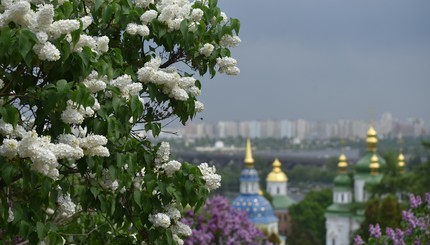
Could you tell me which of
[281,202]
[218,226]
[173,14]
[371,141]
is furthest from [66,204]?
[281,202]

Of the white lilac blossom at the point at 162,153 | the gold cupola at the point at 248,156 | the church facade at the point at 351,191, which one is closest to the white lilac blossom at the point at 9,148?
the white lilac blossom at the point at 162,153

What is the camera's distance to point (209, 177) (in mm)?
3613

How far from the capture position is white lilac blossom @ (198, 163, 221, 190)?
11.8 ft

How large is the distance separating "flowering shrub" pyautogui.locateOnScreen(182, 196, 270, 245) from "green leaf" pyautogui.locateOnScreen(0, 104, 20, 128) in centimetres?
681

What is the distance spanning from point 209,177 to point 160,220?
250mm

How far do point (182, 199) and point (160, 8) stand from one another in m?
0.88

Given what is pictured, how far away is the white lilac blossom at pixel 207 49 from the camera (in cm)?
399

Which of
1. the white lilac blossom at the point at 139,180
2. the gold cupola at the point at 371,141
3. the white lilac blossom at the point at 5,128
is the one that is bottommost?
the gold cupola at the point at 371,141

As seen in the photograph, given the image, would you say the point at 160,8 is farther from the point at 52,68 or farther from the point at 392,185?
the point at 392,185

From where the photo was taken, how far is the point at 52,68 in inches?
124

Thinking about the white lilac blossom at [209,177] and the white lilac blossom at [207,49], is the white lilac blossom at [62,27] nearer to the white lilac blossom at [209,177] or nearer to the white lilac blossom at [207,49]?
the white lilac blossom at [209,177]

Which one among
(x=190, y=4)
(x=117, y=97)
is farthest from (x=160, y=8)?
(x=117, y=97)

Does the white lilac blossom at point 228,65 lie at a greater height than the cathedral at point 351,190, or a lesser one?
greater

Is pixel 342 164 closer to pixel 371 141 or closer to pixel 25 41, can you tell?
pixel 371 141
